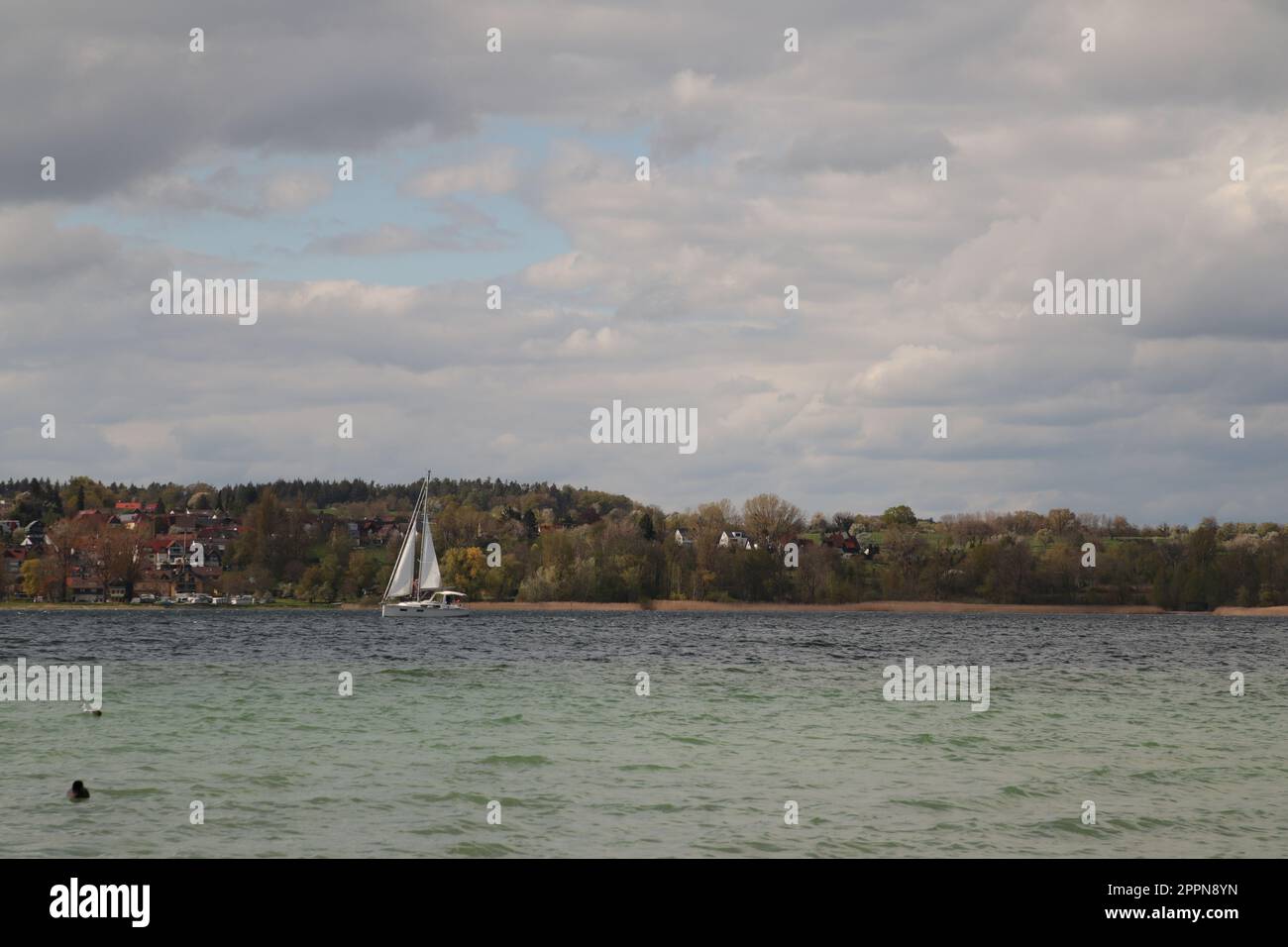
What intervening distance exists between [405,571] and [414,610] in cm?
415

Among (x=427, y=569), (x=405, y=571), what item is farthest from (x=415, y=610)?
(x=427, y=569)

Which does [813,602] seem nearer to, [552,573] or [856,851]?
[552,573]

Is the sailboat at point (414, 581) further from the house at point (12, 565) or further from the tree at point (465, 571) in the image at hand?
the house at point (12, 565)

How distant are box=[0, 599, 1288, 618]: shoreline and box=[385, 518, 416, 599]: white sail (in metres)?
37.6

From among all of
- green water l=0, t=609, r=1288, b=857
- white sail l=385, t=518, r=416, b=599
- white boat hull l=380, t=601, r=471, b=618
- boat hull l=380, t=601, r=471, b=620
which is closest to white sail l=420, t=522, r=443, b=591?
white sail l=385, t=518, r=416, b=599

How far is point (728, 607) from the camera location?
7702 inches

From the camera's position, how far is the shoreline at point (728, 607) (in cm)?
17344

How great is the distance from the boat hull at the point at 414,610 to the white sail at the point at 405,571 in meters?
1.35

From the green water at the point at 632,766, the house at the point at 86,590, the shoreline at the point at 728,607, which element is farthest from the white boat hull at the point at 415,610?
the green water at the point at 632,766

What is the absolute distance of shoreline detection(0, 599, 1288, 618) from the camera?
569 ft

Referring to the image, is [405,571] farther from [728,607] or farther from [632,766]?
[632,766]
